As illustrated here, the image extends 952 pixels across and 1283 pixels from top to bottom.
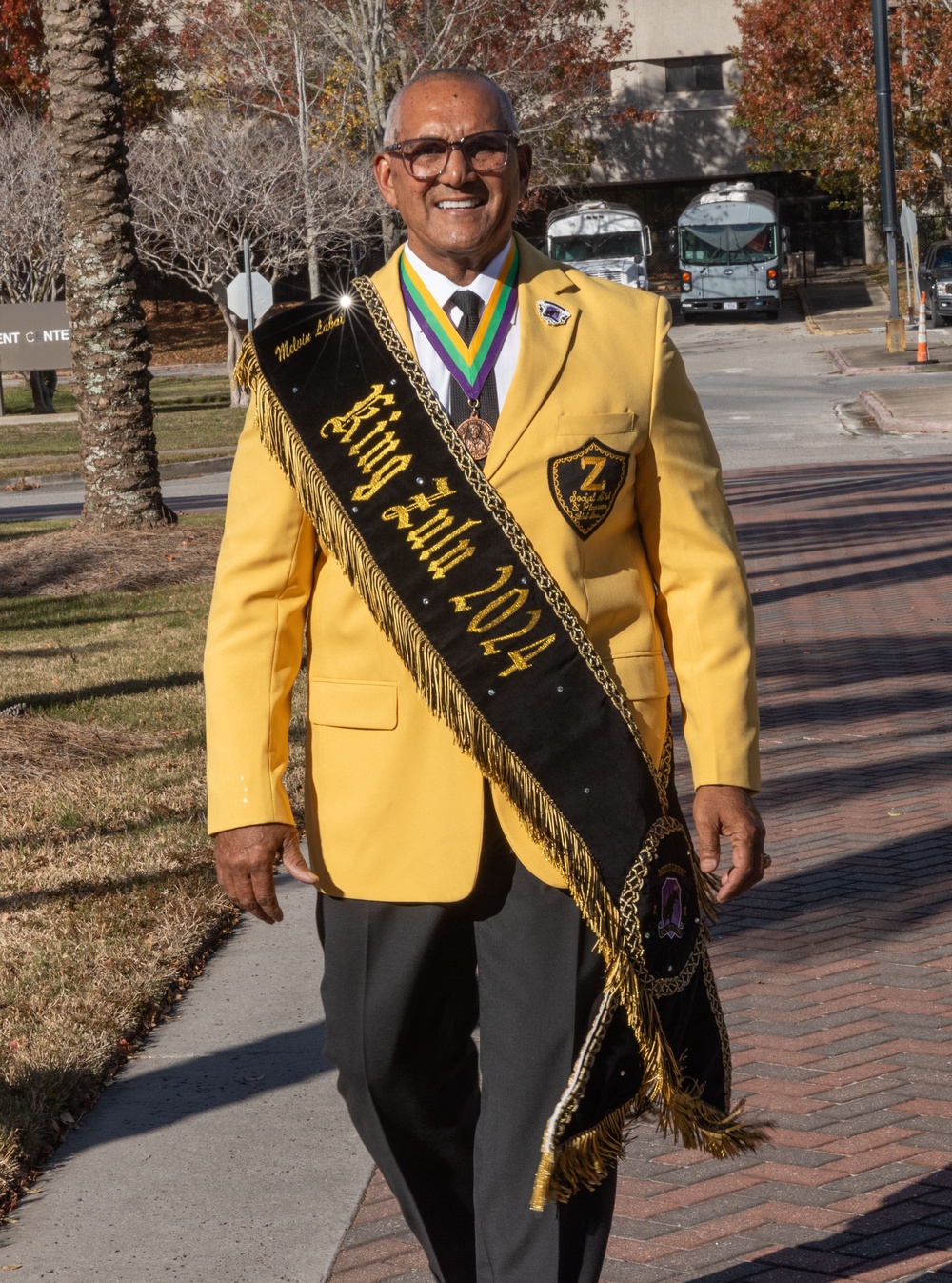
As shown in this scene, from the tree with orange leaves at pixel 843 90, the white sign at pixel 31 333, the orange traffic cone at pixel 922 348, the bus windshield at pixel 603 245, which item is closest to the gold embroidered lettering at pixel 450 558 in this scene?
the white sign at pixel 31 333

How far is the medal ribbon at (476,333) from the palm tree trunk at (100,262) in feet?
34.8

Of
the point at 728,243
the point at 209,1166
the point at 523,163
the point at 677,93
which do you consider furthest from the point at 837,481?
the point at 677,93

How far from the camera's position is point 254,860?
255cm

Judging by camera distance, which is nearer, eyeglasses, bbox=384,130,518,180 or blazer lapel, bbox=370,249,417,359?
eyeglasses, bbox=384,130,518,180

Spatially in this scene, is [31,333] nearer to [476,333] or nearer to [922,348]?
[922,348]

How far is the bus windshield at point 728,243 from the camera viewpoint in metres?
43.2

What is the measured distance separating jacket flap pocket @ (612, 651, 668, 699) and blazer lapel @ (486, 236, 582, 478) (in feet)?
1.14

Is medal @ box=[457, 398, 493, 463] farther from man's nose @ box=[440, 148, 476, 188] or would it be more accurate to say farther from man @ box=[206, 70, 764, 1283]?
man's nose @ box=[440, 148, 476, 188]

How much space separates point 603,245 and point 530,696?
42337 mm

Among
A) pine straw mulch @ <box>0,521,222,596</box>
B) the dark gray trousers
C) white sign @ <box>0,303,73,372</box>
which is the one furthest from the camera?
white sign @ <box>0,303,73,372</box>

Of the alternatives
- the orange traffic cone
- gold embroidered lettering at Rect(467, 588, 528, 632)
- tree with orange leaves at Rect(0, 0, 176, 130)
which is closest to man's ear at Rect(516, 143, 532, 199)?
gold embroidered lettering at Rect(467, 588, 528, 632)

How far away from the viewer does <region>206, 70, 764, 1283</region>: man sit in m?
2.49

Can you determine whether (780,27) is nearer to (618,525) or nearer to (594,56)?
(594,56)

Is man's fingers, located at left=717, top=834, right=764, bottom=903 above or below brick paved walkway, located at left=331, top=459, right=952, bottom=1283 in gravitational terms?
above
